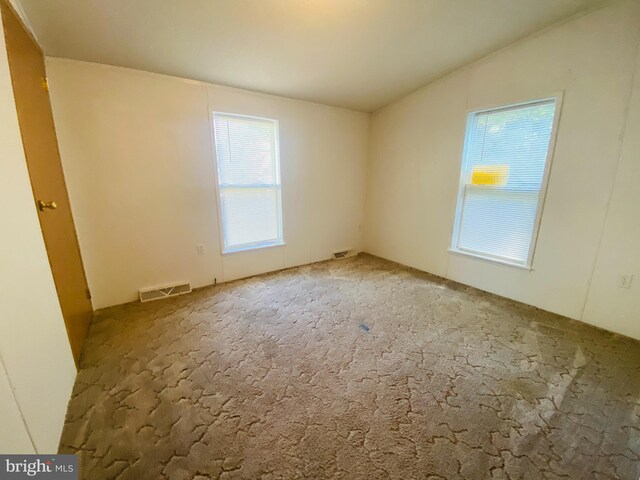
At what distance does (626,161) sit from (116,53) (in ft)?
13.7

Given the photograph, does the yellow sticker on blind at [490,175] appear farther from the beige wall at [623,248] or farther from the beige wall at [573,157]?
the beige wall at [623,248]

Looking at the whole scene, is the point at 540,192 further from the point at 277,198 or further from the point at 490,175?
the point at 277,198

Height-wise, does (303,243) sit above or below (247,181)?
below

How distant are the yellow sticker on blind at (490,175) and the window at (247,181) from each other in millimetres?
2361

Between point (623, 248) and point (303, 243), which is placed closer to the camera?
point (623, 248)

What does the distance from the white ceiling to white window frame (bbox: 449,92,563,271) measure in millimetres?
588

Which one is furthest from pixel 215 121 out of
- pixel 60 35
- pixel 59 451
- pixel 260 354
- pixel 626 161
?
pixel 626 161

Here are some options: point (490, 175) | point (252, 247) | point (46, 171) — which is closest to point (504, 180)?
point (490, 175)

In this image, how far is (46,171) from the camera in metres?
1.69

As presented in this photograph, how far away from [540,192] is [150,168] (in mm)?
3808

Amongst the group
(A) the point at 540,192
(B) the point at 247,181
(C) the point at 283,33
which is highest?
(C) the point at 283,33

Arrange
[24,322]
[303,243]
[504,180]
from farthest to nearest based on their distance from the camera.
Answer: [303,243] < [504,180] < [24,322]

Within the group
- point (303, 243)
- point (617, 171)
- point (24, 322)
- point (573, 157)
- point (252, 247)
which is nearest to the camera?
point (24, 322)

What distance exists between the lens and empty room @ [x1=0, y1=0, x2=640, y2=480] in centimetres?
119
